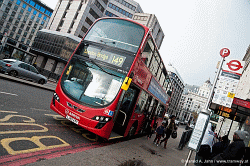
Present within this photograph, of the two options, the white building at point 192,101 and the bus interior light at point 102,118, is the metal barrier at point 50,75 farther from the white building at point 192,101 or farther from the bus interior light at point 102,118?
the white building at point 192,101

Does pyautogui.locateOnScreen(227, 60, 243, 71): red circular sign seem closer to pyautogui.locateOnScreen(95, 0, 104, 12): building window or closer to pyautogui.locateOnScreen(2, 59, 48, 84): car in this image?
pyautogui.locateOnScreen(2, 59, 48, 84): car

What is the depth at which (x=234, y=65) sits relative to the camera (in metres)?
5.64

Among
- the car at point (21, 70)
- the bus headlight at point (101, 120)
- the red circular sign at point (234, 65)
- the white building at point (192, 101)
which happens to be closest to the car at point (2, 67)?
the car at point (21, 70)

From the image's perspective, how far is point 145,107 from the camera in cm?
865

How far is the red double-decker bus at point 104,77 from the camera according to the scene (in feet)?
18.3

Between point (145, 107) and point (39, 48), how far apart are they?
4210 cm

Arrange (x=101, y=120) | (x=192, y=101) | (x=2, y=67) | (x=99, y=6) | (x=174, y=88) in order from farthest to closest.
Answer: (x=192, y=101)
(x=174, y=88)
(x=99, y=6)
(x=2, y=67)
(x=101, y=120)

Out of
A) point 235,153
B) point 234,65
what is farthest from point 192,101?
Answer: point 235,153

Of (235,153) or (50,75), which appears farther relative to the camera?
(50,75)

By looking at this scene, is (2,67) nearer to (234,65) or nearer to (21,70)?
(21,70)

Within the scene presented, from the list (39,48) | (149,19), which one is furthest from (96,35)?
(149,19)

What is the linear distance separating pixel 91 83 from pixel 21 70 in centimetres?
1125

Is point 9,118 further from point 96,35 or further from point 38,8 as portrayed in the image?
point 38,8

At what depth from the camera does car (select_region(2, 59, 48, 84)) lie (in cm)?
1332
